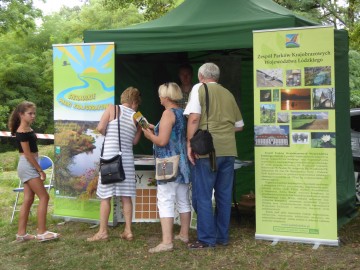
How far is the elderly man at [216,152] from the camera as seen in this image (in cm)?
471

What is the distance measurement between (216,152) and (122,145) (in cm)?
103

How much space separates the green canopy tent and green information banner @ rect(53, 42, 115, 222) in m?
0.27

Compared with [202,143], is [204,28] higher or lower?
higher

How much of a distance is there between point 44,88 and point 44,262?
22.4 metres

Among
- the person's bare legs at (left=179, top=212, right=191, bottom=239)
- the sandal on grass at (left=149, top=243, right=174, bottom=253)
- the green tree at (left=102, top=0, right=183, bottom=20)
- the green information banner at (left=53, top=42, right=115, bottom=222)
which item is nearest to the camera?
the sandal on grass at (left=149, top=243, right=174, bottom=253)

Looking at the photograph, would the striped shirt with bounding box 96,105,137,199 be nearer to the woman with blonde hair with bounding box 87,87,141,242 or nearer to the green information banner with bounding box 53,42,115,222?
the woman with blonde hair with bounding box 87,87,141,242

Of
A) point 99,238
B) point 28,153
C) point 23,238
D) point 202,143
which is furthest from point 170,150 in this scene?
point 23,238

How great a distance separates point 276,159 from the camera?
16.2 feet

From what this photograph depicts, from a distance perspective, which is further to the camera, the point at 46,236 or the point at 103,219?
the point at 46,236

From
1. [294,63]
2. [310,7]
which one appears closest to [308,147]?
[294,63]

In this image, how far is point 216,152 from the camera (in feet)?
15.4

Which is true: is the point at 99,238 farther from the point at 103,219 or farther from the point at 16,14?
the point at 16,14

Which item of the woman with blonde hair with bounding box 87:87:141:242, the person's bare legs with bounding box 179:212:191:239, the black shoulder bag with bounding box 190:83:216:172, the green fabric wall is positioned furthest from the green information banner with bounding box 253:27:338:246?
the woman with blonde hair with bounding box 87:87:141:242

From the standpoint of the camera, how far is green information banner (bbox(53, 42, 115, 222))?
5840 mm
